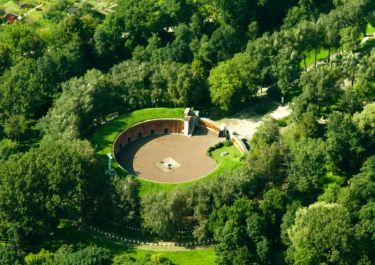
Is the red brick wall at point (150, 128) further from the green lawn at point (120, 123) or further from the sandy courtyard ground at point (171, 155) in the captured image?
the sandy courtyard ground at point (171, 155)

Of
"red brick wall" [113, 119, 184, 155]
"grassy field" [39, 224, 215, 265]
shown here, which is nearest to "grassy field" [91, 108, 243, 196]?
"red brick wall" [113, 119, 184, 155]

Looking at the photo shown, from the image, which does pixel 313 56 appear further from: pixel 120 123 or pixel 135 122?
pixel 120 123

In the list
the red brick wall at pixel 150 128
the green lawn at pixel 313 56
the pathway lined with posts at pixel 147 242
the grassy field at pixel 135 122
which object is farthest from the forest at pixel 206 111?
the red brick wall at pixel 150 128

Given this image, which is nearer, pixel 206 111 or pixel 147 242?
pixel 147 242

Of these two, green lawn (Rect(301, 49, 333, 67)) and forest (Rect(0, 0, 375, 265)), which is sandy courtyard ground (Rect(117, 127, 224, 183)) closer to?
forest (Rect(0, 0, 375, 265))

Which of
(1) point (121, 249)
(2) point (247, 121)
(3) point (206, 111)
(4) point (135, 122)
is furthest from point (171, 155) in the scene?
(1) point (121, 249)
